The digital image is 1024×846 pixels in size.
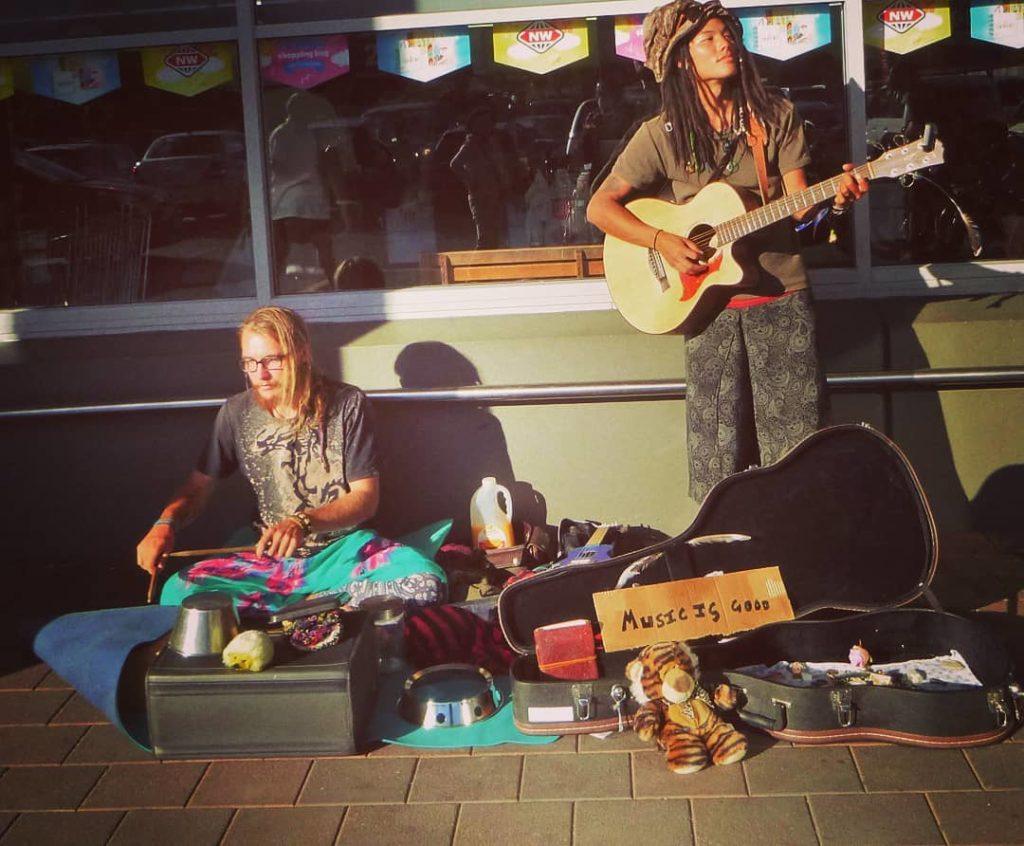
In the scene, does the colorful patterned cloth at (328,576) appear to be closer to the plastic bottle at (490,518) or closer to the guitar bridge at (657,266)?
the plastic bottle at (490,518)

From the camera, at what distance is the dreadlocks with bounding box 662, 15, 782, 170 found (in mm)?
3965

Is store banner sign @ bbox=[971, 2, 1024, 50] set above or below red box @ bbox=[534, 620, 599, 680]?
above

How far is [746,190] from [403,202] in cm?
183

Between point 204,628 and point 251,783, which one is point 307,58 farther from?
point 251,783

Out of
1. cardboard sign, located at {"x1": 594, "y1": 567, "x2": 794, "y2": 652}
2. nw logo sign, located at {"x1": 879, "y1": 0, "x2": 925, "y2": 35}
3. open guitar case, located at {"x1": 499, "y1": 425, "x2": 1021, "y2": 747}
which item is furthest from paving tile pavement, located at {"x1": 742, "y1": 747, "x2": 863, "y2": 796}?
nw logo sign, located at {"x1": 879, "y1": 0, "x2": 925, "y2": 35}

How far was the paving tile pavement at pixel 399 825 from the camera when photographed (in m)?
3.10

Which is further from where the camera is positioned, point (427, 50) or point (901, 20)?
point (427, 50)

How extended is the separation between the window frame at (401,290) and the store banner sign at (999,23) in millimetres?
475

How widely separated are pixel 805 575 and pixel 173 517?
201 centimetres

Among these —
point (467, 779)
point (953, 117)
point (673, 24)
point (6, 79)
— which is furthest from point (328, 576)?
point (953, 117)

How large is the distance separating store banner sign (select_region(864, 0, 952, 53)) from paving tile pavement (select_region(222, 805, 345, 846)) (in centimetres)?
358

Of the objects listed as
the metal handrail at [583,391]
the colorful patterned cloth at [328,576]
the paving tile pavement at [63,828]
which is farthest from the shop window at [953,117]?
the paving tile pavement at [63,828]

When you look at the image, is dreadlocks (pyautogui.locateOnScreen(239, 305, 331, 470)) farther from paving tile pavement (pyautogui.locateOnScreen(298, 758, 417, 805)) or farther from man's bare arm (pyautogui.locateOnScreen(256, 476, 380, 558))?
paving tile pavement (pyautogui.locateOnScreen(298, 758, 417, 805))

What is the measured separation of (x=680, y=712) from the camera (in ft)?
11.2
